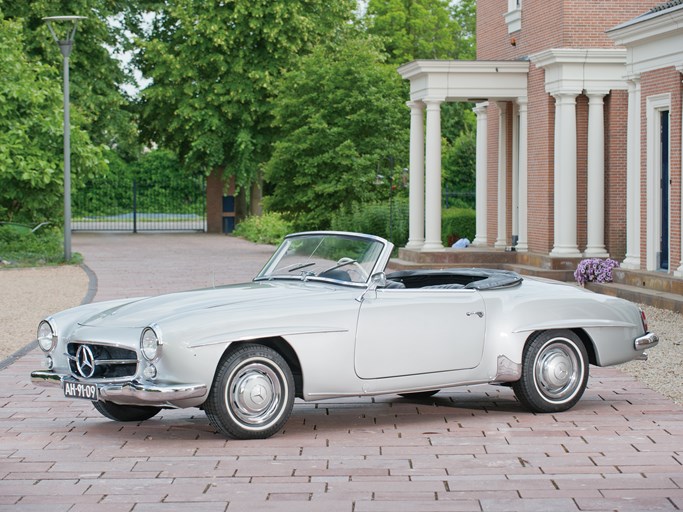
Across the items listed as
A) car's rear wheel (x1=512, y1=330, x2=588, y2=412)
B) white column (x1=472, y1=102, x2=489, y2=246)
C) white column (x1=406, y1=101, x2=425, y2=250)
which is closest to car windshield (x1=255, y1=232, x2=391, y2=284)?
car's rear wheel (x1=512, y1=330, x2=588, y2=412)

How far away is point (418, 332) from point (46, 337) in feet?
8.06

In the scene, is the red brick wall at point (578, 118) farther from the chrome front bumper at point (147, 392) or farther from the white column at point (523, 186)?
the chrome front bumper at point (147, 392)

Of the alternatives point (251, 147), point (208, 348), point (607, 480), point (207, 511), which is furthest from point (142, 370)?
point (251, 147)

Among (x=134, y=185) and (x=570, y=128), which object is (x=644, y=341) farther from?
(x=134, y=185)

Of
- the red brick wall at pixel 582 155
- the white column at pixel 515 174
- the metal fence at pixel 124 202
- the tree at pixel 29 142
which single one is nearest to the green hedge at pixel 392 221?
the white column at pixel 515 174

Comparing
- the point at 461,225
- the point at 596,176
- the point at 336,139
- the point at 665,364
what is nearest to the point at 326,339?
the point at 665,364

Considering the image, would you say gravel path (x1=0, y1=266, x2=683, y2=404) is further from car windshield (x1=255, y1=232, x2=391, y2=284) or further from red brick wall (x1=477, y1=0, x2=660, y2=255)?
red brick wall (x1=477, y1=0, x2=660, y2=255)

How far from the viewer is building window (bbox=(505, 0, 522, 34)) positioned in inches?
1046

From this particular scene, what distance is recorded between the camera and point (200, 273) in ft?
85.5

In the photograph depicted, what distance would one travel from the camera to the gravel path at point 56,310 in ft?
37.8

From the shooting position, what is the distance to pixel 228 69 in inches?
1916

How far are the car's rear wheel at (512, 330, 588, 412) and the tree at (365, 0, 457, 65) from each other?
60208 mm

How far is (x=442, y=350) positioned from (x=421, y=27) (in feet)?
207

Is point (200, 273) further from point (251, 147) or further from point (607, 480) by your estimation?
point (251, 147)
